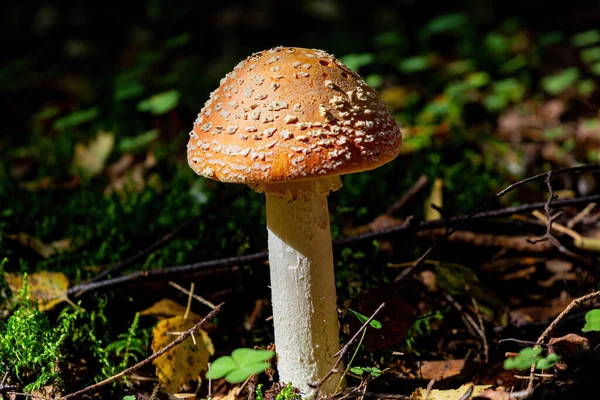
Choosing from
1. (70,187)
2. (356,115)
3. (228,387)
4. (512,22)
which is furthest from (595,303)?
(512,22)

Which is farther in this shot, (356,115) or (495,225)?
(495,225)

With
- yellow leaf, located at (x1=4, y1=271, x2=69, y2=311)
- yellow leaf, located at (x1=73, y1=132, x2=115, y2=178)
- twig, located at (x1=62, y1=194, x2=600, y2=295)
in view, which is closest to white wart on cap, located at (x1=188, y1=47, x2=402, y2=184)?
twig, located at (x1=62, y1=194, x2=600, y2=295)

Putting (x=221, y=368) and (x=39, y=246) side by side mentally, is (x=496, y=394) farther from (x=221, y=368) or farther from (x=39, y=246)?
(x=39, y=246)

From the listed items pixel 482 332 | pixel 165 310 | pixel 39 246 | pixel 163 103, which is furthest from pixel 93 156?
pixel 482 332

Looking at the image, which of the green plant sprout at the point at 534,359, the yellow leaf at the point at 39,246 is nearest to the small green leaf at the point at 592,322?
the green plant sprout at the point at 534,359

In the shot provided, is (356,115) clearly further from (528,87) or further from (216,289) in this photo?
(528,87)

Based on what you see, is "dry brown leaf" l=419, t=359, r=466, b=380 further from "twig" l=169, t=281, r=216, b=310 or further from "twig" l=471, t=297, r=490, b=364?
"twig" l=169, t=281, r=216, b=310

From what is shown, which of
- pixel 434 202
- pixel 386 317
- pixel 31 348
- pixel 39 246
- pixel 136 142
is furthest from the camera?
pixel 136 142
